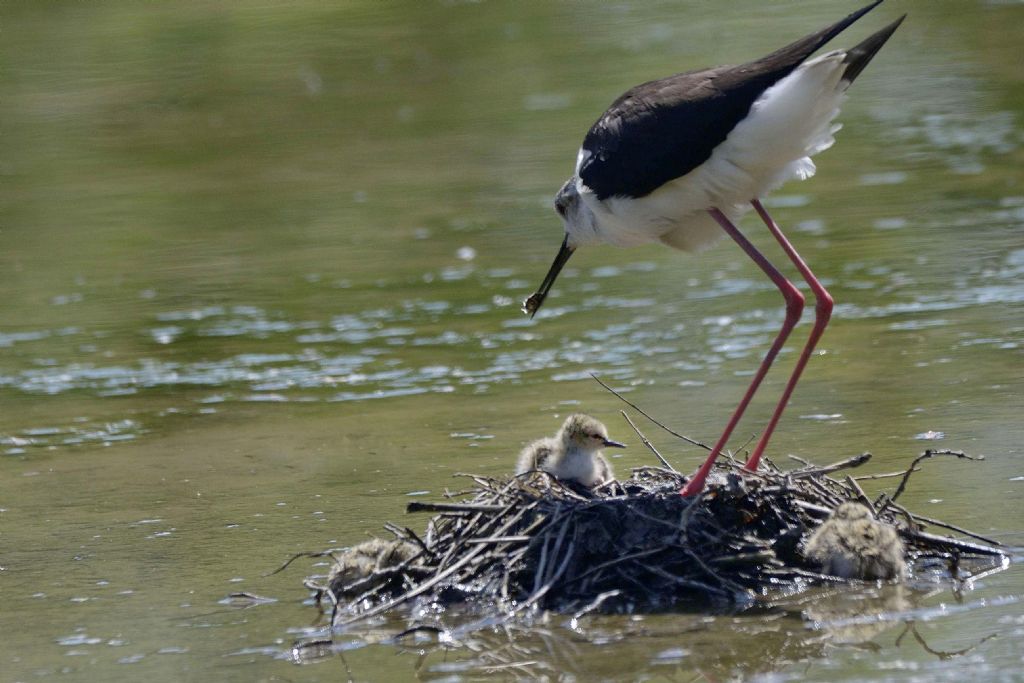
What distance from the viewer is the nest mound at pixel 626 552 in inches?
229

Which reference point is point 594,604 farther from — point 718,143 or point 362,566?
point 718,143

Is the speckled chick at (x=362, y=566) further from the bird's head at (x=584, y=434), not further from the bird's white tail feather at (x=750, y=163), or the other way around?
the bird's white tail feather at (x=750, y=163)

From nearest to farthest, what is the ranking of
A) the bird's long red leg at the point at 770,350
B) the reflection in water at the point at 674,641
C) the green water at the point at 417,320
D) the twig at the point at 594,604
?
the reflection in water at the point at 674,641 → the twig at the point at 594,604 → the green water at the point at 417,320 → the bird's long red leg at the point at 770,350

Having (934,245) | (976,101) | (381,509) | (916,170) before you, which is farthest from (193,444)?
(976,101)

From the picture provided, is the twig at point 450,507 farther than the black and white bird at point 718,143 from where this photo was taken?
No

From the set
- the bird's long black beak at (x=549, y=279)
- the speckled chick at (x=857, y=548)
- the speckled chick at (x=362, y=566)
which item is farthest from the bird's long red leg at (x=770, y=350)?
the speckled chick at (x=362, y=566)

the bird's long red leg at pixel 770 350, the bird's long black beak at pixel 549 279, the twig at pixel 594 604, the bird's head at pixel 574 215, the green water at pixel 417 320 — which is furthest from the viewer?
the bird's long black beak at pixel 549 279

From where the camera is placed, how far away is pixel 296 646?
5.63m

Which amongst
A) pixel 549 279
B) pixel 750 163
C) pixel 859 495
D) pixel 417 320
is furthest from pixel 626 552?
pixel 417 320

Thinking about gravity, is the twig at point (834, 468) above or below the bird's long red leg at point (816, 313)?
below

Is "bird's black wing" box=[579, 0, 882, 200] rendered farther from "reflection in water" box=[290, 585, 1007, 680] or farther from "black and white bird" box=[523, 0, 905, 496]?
"reflection in water" box=[290, 585, 1007, 680]

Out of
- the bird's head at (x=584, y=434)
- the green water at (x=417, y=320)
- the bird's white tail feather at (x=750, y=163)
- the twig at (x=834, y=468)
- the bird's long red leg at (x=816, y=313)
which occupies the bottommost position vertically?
the green water at (x=417, y=320)

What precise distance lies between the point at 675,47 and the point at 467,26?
3195 millimetres

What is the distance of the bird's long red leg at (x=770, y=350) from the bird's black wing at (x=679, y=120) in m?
0.42
